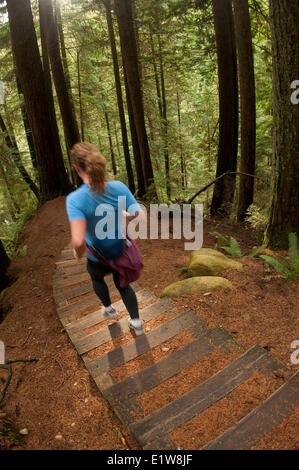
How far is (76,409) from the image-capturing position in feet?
9.37

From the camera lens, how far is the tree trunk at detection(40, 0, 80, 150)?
10.8 metres

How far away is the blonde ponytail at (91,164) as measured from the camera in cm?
283

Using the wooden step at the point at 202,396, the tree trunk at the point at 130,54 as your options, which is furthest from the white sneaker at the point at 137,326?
the tree trunk at the point at 130,54

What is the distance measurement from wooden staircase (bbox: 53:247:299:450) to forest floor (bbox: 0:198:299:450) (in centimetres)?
10

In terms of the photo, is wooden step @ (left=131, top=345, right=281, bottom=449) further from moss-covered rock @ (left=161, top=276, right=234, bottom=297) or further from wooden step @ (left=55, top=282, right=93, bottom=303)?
wooden step @ (left=55, top=282, right=93, bottom=303)

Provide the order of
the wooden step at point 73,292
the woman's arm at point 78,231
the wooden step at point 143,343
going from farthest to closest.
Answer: the wooden step at point 73,292 → the wooden step at point 143,343 → the woman's arm at point 78,231

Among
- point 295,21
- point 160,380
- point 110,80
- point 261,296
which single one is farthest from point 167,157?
point 160,380

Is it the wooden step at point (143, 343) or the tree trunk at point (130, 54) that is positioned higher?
the tree trunk at point (130, 54)

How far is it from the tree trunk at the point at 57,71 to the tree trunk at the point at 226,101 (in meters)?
6.43

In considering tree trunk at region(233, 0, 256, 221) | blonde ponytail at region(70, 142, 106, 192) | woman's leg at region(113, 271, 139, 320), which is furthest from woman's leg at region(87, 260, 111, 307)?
tree trunk at region(233, 0, 256, 221)

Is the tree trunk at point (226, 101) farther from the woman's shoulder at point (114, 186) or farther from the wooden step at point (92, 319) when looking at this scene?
the woman's shoulder at point (114, 186)

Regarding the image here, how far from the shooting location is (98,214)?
2.97 m
